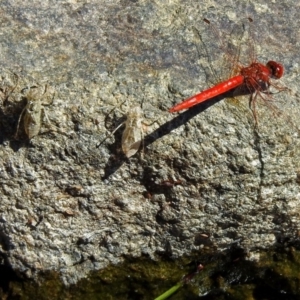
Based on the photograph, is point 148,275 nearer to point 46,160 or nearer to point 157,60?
point 46,160

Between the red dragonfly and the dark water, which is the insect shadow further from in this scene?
the dark water

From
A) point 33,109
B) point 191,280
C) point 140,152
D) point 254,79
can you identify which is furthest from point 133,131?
point 191,280

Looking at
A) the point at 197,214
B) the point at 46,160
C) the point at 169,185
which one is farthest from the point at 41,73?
the point at 197,214

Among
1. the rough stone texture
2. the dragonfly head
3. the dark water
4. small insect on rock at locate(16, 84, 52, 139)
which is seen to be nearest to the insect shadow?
the rough stone texture

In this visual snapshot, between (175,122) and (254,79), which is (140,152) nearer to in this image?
(175,122)

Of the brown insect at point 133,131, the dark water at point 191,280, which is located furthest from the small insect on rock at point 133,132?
the dark water at point 191,280

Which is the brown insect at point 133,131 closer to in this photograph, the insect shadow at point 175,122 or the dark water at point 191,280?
the insect shadow at point 175,122
